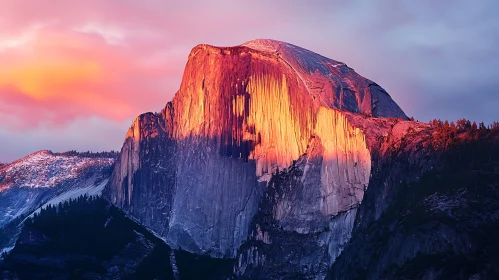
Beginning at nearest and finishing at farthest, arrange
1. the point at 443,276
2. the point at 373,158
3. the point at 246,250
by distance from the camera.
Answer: the point at 443,276, the point at 373,158, the point at 246,250

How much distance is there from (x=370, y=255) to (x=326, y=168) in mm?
30777

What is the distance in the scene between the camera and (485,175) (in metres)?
151

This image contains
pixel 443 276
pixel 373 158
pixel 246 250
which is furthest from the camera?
pixel 246 250

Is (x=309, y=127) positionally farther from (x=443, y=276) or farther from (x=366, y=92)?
(x=443, y=276)

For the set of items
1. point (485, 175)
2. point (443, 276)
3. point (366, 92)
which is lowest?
point (443, 276)

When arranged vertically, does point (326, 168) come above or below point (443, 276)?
above

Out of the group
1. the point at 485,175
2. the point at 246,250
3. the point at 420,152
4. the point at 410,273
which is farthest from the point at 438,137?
the point at 246,250

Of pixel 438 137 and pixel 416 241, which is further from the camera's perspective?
pixel 438 137

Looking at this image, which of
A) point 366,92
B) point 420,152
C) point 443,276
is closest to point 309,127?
point 366,92

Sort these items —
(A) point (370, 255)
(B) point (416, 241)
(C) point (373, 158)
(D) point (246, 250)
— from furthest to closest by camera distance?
(D) point (246, 250) → (C) point (373, 158) → (A) point (370, 255) → (B) point (416, 241)

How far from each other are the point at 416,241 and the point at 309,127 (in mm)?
53607

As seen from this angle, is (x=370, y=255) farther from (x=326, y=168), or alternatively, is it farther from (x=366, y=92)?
(x=366, y=92)

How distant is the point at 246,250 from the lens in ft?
640

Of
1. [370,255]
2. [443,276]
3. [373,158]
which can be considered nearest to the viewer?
[443,276]
